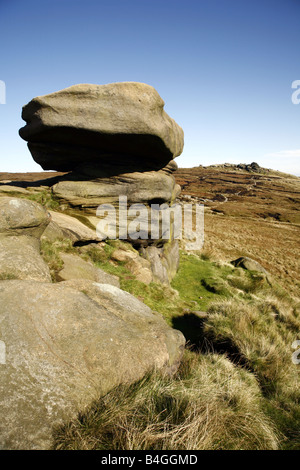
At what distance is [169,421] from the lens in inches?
136

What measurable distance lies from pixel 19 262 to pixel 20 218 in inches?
75.7

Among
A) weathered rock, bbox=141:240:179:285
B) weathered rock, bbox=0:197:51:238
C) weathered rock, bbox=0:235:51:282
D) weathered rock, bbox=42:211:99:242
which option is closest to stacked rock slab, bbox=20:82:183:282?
weathered rock, bbox=141:240:179:285

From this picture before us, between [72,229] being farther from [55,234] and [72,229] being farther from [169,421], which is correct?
[169,421]

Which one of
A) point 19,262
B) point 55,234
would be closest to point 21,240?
point 19,262

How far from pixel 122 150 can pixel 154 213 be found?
4.27 meters

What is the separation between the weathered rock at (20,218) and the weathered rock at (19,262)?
344 mm

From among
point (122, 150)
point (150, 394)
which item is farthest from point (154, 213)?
point (150, 394)

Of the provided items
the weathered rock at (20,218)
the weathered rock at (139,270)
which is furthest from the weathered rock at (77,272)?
the weathered rock at (139,270)

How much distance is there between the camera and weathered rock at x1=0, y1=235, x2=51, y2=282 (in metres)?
5.45

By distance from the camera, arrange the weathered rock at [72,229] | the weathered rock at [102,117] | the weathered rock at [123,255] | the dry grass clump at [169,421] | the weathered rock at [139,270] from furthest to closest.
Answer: the weathered rock at [123,255] < the weathered rock at [139,270] < the weathered rock at [102,117] < the weathered rock at [72,229] < the dry grass clump at [169,421]

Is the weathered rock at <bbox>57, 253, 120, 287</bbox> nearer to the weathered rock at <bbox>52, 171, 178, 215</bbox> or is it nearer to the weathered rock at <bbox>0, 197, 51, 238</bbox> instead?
the weathered rock at <bbox>0, 197, 51, 238</bbox>

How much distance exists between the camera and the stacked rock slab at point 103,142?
10.8 m

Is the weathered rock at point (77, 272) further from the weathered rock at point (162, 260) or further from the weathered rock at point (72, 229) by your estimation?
the weathered rock at point (162, 260)

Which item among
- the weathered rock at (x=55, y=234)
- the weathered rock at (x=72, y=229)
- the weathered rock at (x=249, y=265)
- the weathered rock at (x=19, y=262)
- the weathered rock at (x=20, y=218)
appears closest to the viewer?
the weathered rock at (x=19, y=262)
